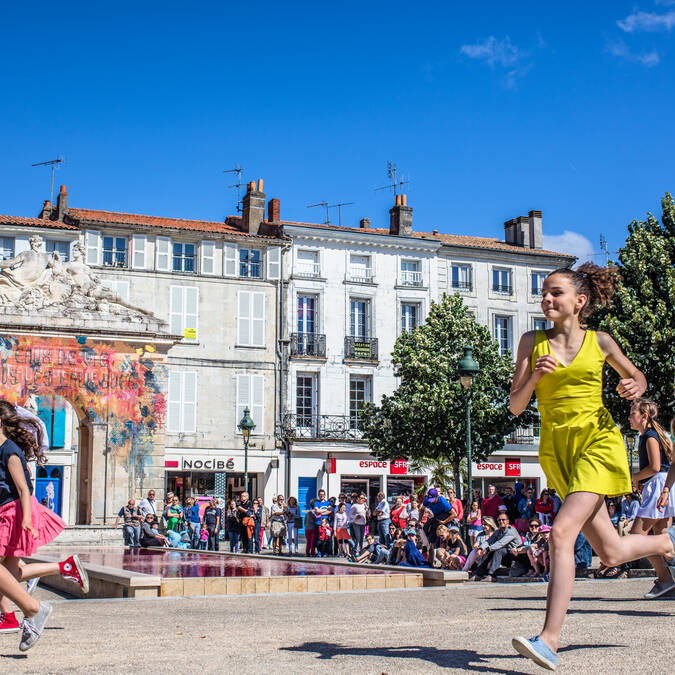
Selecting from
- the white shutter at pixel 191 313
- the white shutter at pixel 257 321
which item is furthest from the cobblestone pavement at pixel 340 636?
the white shutter at pixel 257 321

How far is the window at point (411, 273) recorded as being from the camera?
4538cm

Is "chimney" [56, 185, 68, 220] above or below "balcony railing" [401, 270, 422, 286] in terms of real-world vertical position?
above

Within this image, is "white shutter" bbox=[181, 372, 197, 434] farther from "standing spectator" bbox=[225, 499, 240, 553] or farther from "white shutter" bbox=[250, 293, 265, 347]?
"standing spectator" bbox=[225, 499, 240, 553]

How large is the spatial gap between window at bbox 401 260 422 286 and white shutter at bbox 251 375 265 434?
8306 millimetres

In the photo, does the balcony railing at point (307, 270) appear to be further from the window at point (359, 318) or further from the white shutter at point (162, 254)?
the white shutter at point (162, 254)

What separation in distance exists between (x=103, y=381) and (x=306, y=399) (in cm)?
1540

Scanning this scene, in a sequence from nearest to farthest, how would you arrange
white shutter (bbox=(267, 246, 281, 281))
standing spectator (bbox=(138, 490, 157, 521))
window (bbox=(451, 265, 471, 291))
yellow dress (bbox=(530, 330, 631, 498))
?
yellow dress (bbox=(530, 330, 631, 498)) < standing spectator (bbox=(138, 490, 157, 521)) < white shutter (bbox=(267, 246, 281, 281)) < window (bbox=(451, 265, 471, 291))

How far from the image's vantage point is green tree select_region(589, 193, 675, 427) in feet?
90.4

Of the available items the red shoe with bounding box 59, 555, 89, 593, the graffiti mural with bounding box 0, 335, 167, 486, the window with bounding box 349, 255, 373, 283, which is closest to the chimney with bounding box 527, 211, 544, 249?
the window with bounding box 349, 255, 373, 283

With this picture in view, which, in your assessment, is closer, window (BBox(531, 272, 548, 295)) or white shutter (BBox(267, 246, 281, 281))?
white shutter (BBox(267, 246, 281, 281))

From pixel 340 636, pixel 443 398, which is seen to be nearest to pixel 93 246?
pixel 443 398

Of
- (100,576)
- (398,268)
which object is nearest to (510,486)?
(398,268)

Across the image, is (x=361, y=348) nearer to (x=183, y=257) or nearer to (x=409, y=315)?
(x=409, y=315)

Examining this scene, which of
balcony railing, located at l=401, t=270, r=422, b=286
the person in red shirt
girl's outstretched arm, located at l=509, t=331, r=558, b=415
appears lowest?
the person in red shirt
